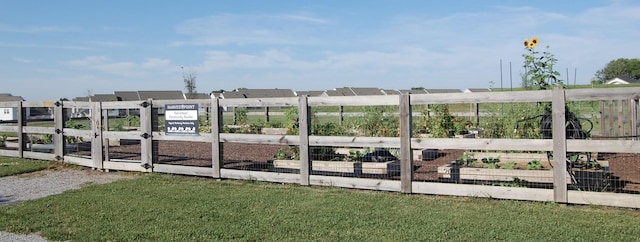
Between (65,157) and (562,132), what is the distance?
10.9 m

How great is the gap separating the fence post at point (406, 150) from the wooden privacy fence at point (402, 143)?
0.01 metres

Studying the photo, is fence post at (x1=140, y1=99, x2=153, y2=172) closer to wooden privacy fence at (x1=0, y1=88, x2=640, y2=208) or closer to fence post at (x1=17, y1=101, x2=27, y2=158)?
wooden privacy fence at (x1=0, y1=88, x2=640, y2=208)

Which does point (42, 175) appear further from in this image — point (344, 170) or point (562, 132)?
point (562, 132)

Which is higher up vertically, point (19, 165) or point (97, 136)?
point (97, 136)

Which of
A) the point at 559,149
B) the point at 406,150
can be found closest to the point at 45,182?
the point at 406,150

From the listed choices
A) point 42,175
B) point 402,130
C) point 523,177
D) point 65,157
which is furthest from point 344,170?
point 65,157

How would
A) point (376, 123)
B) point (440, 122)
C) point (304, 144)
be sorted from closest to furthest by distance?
1. point (304, 144)
2. point (376, 123)
3. point (440, 122)

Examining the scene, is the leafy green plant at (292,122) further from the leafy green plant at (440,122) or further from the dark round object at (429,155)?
the leafy green plant at (440,122)

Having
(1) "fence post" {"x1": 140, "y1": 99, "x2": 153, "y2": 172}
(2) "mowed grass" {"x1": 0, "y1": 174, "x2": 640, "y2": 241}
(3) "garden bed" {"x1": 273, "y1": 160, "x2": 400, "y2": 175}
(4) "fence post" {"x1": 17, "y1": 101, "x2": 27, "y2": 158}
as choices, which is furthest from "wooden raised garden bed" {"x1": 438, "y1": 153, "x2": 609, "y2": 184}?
(4) "fence post" {"x1": 17, "y1": 101, "x2": 27, "y2": 158}

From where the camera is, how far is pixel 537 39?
8.78 meters

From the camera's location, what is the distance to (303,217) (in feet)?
21.1

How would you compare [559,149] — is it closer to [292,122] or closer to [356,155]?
[356,155]

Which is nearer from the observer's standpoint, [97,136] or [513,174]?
[513,174]

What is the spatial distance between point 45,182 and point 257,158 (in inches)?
182
